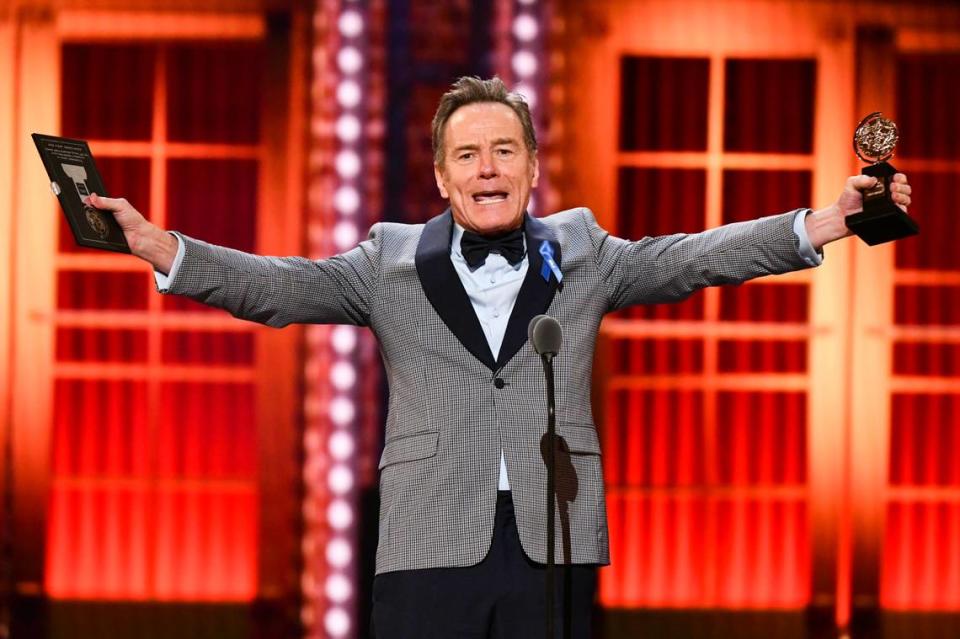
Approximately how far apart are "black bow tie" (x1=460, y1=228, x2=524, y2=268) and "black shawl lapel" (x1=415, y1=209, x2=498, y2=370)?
37 millimetres

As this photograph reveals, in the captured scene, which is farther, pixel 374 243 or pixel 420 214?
pixel 420 214

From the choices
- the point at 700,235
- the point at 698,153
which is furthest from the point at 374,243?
the point at 698,153

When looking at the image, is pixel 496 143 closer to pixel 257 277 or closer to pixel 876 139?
pixel 257 277

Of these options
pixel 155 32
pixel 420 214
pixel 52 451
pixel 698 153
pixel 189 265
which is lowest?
pixel 52 451

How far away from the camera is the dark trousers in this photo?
1.78m

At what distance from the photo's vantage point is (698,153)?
4.33 meters

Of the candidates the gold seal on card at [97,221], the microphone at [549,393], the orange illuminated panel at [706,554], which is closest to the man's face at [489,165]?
the microphone at [549,393]

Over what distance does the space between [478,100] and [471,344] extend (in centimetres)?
42

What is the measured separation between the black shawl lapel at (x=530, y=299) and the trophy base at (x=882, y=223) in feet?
1.53

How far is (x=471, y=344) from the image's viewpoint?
1.89m

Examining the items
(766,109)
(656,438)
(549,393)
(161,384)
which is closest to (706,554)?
(656,438)

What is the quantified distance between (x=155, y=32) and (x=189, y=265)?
111 inches

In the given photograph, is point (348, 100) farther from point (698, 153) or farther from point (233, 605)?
point (233, 605)

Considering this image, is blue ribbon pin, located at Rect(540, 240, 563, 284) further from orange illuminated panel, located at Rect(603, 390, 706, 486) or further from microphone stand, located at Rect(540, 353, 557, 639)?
orange illuminated panel, located at Rect(603, 390, 706, 486)
